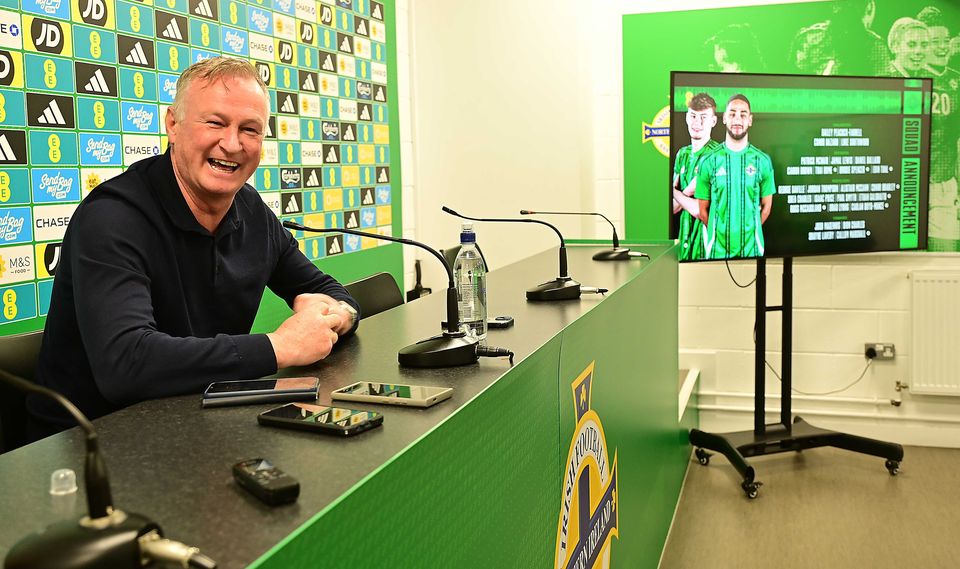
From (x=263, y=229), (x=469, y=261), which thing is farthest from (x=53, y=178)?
(x=469, y=261)

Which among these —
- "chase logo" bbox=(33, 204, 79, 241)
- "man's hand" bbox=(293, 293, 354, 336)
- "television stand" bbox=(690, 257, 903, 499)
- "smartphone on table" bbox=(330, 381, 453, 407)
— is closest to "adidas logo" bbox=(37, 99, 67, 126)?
"chase logo" bbox=(33, 204, 79, 241)

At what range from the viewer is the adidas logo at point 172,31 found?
2.79 meters

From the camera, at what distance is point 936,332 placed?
164 inches

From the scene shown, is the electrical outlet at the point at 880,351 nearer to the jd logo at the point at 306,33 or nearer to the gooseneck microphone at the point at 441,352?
the jd logo at the point at 306,33

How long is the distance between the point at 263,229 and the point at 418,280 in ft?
8.97

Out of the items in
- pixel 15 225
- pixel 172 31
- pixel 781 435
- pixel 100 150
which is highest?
pixel 172 31

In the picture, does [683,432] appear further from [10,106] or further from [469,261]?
[10,106]

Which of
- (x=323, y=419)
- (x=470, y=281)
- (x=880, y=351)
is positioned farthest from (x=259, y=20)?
(x=880, y=351)

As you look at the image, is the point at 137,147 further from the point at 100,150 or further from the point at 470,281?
the point at 470,281

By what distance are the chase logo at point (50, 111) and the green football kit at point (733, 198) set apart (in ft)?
7.77

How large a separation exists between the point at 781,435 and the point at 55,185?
3.07 metres

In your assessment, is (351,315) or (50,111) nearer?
(351,315)

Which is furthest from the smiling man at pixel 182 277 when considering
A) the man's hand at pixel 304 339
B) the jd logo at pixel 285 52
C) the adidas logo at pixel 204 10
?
the jd logo at pixel 285 52

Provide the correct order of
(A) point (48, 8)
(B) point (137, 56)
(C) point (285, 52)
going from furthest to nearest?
1. (C) point (285, 52)
2. (B) point (137, 56)
3. (A) point (48, 8)
